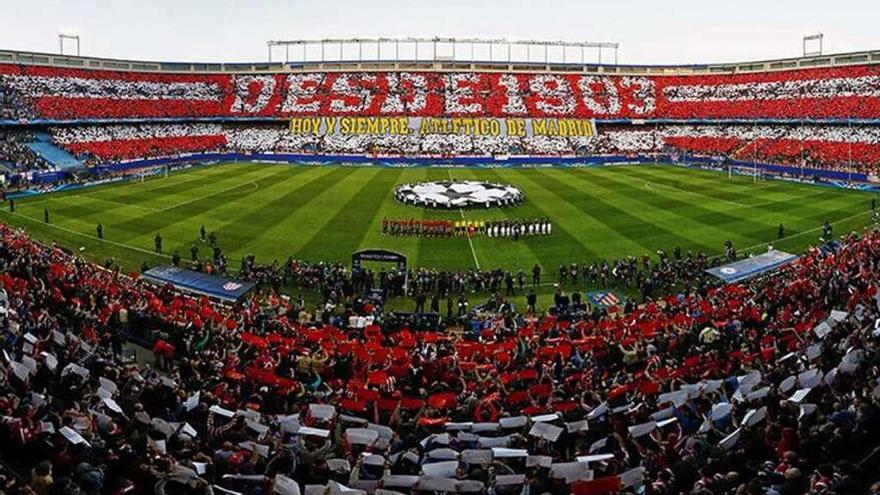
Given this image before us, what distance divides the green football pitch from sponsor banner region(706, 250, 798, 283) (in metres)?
5.98

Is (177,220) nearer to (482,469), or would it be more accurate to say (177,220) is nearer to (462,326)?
(462,326)

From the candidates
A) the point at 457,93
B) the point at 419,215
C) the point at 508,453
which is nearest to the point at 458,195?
the point at 419,215

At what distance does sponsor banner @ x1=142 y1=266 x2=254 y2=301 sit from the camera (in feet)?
94.1

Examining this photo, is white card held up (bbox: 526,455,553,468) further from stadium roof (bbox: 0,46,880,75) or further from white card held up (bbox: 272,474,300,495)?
stadium roof (bbox: 0,46,880,75)

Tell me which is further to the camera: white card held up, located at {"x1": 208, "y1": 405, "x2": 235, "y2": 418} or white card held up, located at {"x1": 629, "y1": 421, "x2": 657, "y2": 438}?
white card held up, located at {"x1": 208, "y1": 405, "x2": 235, "y2": 418}

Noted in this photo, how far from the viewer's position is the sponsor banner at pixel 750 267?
3111cm

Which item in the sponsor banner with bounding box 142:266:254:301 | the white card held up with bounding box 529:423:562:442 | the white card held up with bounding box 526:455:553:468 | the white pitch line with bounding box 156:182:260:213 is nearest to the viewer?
the white card held up with bounding box 526:455:553:468

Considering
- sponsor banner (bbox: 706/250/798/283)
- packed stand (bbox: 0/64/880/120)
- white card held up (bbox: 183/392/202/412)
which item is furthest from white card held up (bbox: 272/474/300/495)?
packed stand (bbox: 0/64/880/120)

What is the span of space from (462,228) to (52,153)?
51363 millimetres

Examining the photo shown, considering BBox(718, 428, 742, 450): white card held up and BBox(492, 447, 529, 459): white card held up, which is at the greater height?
BBox(718, 428, 742, 450): white card held up

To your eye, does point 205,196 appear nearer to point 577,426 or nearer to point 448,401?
point 448,401

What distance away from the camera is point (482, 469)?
11766 millimetres

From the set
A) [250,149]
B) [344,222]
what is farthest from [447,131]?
[344,222]

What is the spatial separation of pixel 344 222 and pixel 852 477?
39.0 m
